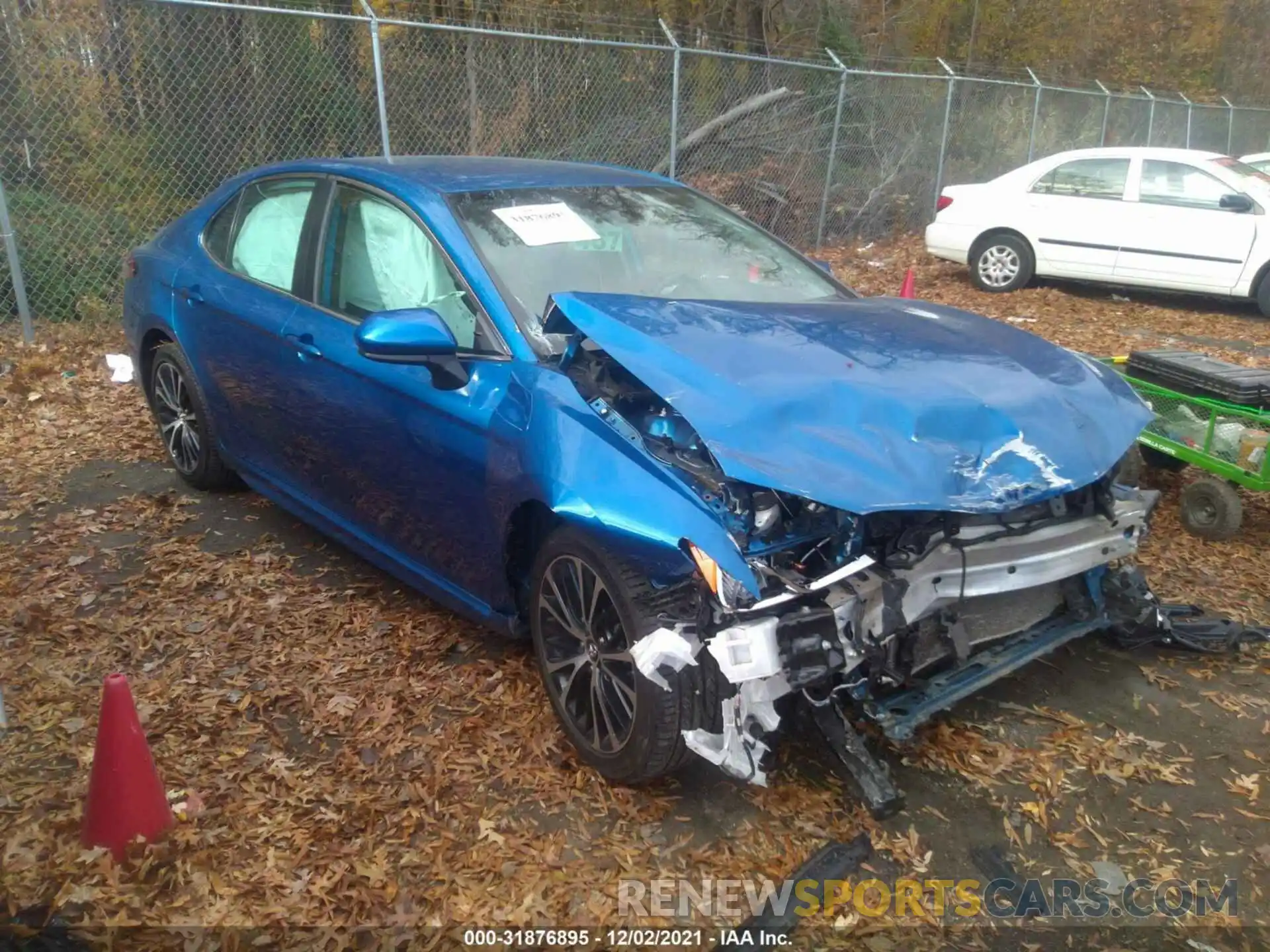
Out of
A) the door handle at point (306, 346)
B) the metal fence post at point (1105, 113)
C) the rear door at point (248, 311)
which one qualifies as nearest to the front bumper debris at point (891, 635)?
the door handle at point (306, 346)

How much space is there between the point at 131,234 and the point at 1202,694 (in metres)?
8.33

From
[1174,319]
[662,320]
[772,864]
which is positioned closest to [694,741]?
[772,864]

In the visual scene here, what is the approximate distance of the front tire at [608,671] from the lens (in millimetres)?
2670

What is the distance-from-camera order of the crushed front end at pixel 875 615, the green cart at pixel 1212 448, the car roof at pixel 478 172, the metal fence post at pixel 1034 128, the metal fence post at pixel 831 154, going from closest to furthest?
the crushed front end at pixel 875 615
the car roof at pixel 478 172
the green cart at pixel 1212 448
the metal fence post at pixel 831 154
the metal fence post at pixel 1034 128

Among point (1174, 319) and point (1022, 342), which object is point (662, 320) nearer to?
point (1022, 342)

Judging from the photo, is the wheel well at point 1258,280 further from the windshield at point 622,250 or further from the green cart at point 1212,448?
the windshield at point 622,250

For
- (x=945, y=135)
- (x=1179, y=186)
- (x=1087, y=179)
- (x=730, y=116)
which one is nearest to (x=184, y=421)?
(x=730, y=116)

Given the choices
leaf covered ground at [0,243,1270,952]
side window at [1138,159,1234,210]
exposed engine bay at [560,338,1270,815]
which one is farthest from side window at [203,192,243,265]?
side window at [1138,159,1234,210]

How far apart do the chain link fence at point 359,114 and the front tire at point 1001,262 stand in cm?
216

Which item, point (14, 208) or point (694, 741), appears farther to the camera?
point (14, 208)

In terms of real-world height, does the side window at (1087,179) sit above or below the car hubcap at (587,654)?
above

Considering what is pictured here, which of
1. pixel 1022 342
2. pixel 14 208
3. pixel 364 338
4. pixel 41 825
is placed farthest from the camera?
pixel 14 208

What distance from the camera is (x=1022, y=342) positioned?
135 inches

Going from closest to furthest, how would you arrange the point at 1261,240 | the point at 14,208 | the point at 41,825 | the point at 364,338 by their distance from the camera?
the point at 41,825, the point at 364,338, the point at 14,208, the point at 1261,240
